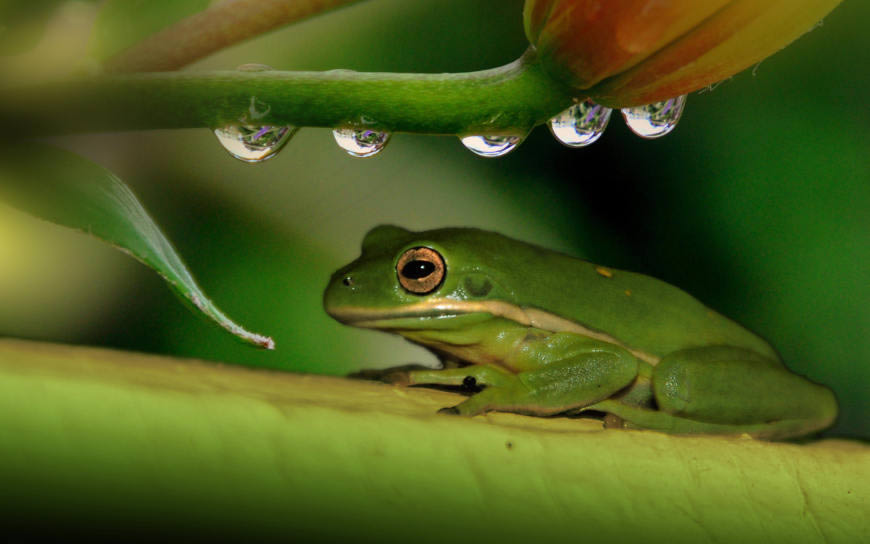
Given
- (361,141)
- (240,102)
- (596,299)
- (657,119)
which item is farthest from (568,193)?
(240,102)

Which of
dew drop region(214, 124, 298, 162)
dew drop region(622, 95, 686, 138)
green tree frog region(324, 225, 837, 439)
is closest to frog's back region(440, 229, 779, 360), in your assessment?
green tree frog region(324, 225, 837, 439)

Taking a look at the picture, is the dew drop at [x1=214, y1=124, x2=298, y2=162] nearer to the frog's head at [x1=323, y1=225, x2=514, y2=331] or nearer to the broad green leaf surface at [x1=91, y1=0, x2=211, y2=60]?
the broad green leaf surface at [x1=91, y1=0, x2=211, y2=60]

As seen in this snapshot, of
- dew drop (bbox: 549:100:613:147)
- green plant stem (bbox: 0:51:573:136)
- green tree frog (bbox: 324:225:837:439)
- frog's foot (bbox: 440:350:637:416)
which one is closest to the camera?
green plant stem (bbox: 0:51:573:136)

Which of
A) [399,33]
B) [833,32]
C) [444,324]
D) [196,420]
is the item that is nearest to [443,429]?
[196,420]

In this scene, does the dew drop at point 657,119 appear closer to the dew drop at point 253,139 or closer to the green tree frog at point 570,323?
the dew drop at point 253,139

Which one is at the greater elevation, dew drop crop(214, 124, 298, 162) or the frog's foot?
the frog's foot

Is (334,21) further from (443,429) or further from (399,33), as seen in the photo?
(443,429)
